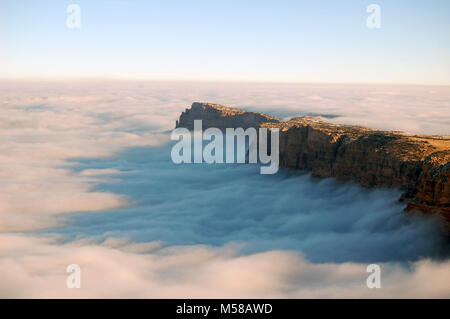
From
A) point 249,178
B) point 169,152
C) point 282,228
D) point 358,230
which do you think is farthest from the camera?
point 169,152

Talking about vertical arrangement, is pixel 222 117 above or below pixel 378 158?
above

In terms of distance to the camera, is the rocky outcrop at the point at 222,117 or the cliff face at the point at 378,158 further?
the rocky outcrop at the point at 222,117

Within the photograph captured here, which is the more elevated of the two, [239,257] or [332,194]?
[332,194]

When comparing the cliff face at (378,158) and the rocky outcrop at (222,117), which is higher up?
the rocky outcrop at (222,117)

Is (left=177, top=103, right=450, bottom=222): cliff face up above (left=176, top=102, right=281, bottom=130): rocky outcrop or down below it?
below

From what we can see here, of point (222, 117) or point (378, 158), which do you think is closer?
point (378, 158)

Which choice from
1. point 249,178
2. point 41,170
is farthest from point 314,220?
point 41,170

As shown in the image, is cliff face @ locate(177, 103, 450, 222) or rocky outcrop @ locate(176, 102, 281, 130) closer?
cliff face @ locate(177, 103, 450, 222)
